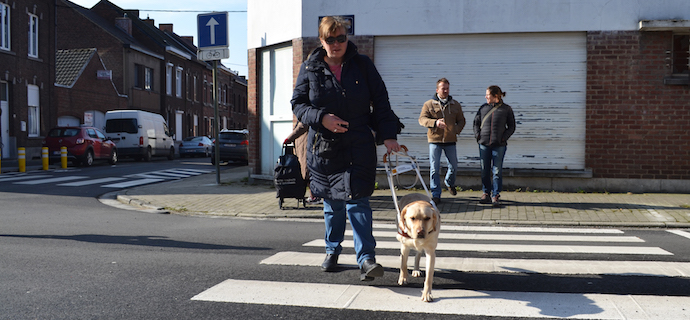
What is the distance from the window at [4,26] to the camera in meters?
27.1

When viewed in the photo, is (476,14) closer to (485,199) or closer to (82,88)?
(485,199)

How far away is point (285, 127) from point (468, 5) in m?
4.46

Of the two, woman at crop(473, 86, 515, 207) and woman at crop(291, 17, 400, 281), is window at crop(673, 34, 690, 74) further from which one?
woman at crop(291, 17, 400, 281)

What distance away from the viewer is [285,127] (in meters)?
13.0

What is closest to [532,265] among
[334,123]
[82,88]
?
[334,123]

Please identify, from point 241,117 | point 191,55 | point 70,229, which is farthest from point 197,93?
point 70,229

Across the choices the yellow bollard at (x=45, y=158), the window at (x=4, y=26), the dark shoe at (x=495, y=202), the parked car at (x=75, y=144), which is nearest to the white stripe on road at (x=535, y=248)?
the dark shoe at (x=495, y=202)

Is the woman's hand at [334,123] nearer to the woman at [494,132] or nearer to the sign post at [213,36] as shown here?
the woman at [494,132]

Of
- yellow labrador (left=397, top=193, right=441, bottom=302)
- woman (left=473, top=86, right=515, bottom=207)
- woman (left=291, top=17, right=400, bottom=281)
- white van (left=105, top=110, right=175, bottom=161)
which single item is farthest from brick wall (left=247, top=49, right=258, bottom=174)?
white van (left=105, top=110, right=175, bottom=161)

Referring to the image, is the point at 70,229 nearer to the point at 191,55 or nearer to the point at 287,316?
the point at 287,316

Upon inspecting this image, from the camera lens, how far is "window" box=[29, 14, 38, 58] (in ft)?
96.5

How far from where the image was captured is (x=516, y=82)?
11.5 metres

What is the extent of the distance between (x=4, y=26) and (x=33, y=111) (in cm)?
422

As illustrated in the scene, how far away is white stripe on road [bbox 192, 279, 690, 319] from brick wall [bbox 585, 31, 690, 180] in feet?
25.7
